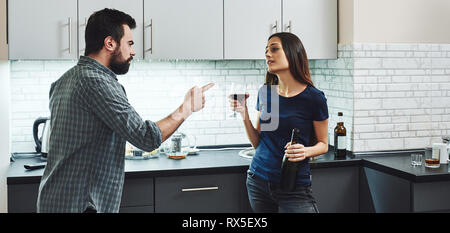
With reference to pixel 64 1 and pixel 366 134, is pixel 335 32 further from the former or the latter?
pixel 64 1

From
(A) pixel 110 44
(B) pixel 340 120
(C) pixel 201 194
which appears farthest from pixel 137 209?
(B) pixel 340 120

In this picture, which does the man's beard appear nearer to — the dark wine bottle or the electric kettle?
the dark wine bottle

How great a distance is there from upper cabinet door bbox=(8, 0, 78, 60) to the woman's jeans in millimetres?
1472

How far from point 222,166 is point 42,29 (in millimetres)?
1440

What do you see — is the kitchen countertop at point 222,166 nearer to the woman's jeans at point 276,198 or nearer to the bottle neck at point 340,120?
the bottle neck at point 340,120

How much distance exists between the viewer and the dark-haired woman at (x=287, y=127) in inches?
109

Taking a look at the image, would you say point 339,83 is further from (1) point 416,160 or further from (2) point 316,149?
(2) point 316,149

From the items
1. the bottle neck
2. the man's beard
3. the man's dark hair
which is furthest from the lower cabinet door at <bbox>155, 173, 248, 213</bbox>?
the man's dark hair

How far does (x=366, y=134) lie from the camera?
146 inches

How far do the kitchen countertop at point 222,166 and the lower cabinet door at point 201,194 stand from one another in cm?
5

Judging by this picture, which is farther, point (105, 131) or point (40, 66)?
point (40, 66)

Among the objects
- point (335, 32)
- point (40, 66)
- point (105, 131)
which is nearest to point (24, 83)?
point (40, 66)
